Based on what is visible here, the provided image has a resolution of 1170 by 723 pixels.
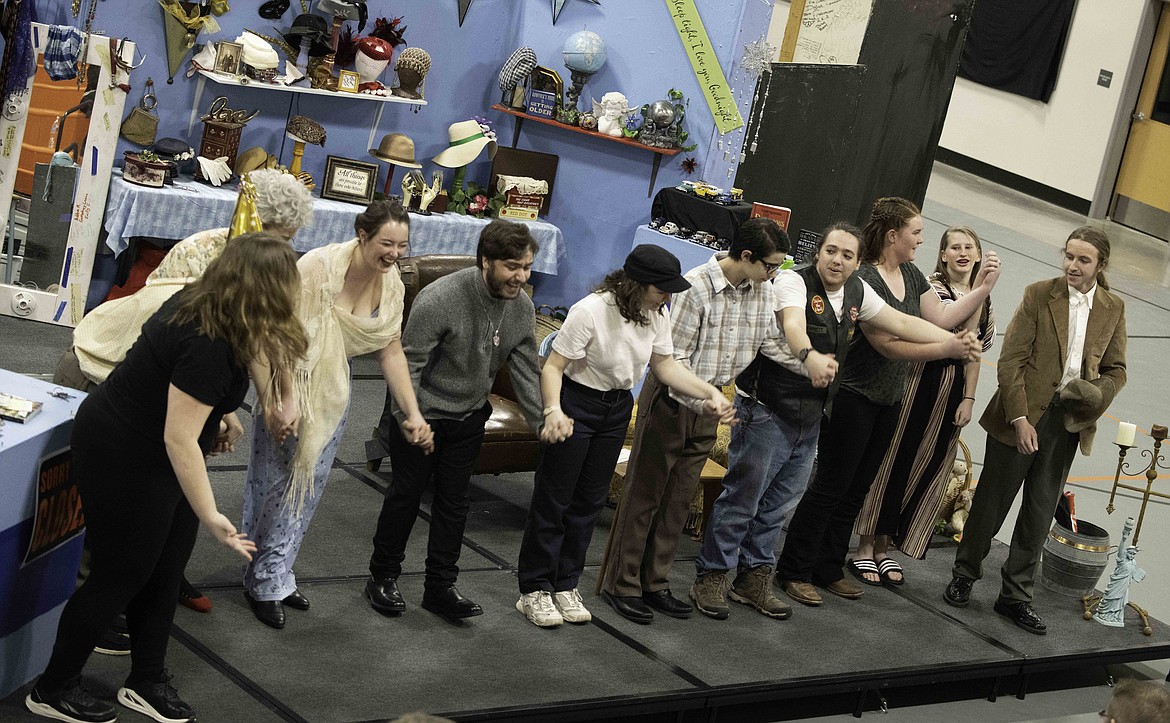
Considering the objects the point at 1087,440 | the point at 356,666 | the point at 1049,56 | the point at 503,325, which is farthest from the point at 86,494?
the point at 1049,56

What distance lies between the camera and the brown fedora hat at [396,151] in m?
7.43

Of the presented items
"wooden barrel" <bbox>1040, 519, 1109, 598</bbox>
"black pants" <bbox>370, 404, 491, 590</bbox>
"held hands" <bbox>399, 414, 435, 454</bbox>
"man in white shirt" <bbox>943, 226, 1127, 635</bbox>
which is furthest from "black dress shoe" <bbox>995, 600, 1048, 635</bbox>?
"held hands" <bbox>399, 414, 435, 454</bbox>

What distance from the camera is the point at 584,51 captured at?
7629 mm

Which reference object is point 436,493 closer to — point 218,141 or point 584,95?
point 218,141

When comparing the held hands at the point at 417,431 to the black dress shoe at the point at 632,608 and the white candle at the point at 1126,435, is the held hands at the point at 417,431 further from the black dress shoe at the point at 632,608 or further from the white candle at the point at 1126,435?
the white candle at the point at 1126,435

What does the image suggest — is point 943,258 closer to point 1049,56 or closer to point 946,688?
point 946,688

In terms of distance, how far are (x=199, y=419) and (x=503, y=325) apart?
143cm

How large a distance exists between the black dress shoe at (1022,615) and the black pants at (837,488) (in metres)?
0.80

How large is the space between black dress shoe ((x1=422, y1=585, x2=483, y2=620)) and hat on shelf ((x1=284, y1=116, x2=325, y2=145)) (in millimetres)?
3349

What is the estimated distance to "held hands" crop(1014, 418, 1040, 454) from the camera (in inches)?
220

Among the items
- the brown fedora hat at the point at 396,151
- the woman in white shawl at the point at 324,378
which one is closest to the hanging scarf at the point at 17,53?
the brown fedora hat at the point at 396,151

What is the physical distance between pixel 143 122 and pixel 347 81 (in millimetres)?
1121

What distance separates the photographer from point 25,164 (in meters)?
6.41

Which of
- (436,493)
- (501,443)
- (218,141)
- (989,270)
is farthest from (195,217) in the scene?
(989,270)
